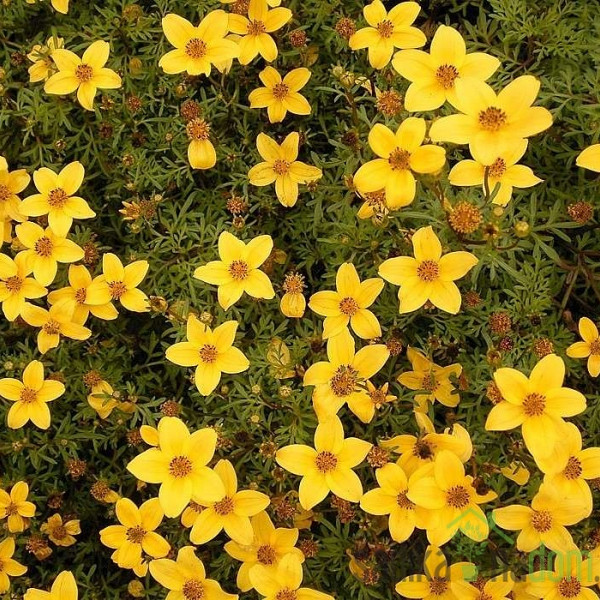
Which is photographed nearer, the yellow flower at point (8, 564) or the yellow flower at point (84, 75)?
the yellow flower at point (8, 564)

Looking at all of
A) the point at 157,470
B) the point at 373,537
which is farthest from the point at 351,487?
the point at 157,470

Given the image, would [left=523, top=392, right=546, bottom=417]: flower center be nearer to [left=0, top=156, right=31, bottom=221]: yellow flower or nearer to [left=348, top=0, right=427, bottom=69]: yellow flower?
[left=348, top=0, right=427, bottom=69]: yellow flower

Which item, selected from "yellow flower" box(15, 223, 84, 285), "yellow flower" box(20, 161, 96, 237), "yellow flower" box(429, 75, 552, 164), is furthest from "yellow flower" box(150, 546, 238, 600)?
"yellow flower" box(429, 75, 552, 164)

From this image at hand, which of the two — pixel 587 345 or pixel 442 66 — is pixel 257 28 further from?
pixel 587 345

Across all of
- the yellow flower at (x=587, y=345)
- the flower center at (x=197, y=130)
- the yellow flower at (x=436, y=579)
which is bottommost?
the yellow flower at (x=436, y=579)

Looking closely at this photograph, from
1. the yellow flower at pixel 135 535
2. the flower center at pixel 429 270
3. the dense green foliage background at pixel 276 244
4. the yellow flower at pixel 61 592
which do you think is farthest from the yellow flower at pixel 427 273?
the yellow flower at pixel 61 592

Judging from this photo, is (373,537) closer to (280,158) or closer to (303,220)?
(303,220)

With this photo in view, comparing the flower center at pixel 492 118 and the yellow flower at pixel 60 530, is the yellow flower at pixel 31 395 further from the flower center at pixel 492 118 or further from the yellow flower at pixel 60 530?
the flower center at pixel 492 118

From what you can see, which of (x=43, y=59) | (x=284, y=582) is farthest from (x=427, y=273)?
(x=43, y=59)
